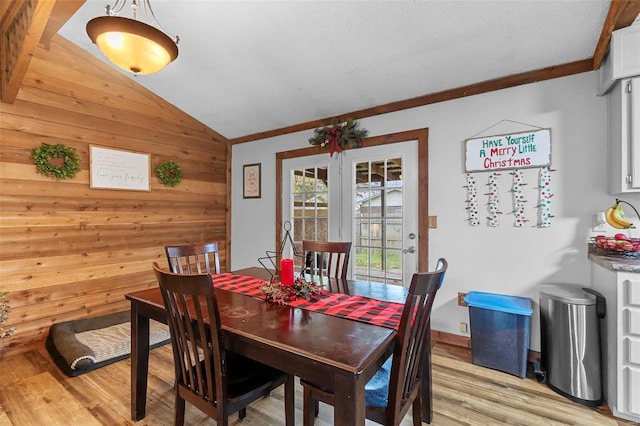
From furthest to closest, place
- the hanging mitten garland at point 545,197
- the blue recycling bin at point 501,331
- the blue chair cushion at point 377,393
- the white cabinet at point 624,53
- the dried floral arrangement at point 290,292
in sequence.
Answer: the hanging mitten garland at point 545,197 → the blue recycling bin at point 501,331 → the white cabinet at point 624,53 → the dried floral arrangement at point 290,292 → the blue chair cushion at point 377,393

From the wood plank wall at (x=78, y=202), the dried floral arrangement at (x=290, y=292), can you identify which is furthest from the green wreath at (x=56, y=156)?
the dried floral arrangement at (x=290, y=292)

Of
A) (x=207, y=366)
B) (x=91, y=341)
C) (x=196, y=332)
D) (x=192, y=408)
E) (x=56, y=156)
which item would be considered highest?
(x=56, y=156)

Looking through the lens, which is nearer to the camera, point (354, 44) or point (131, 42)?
point (131, 42)

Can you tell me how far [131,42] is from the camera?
5.26 feet

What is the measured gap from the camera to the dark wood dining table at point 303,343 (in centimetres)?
102

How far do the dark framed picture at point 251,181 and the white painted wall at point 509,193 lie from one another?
5.67 feet

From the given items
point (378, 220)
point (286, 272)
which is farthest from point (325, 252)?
point (378, 220)

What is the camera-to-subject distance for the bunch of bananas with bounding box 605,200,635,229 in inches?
84.7

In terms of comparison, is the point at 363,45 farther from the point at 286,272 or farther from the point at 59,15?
the point at 59,15

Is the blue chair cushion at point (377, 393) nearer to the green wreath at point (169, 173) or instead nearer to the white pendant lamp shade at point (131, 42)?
the white pendant lamp shade at point (131, 42)

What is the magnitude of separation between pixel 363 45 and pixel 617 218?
2.27 meters

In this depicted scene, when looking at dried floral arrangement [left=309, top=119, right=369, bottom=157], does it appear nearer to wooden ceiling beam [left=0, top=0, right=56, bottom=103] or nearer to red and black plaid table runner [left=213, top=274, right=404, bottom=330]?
red and black plaid table runner [left=213, top=274, right=404, bottom=330]

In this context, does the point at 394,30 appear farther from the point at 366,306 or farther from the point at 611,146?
the point at 366,306

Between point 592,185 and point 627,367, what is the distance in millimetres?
1254
